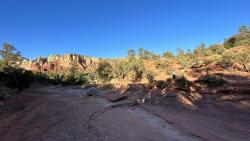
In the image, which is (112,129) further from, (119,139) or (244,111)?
(244,111)

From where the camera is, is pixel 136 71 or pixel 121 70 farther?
pixel 121 70

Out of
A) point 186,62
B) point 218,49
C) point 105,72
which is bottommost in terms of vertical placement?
point 105,72

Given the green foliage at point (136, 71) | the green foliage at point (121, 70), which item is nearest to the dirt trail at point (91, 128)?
the green foliage at point (136, 71)

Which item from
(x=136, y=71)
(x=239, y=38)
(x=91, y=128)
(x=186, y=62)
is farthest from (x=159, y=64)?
(x=91, y=128)

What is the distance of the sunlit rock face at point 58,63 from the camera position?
122 meters

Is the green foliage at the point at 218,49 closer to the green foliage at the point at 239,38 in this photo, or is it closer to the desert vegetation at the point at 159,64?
the desert vegetation at the point at 159,64

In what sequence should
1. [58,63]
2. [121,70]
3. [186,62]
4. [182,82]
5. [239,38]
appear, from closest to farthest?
[182,82] < [186,62] < [121,70] < [239,38] < [58,63]

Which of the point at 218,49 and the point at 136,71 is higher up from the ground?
the point at 218,49

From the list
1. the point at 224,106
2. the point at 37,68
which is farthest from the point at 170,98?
the point at 37,68

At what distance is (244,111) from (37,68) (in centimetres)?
11581

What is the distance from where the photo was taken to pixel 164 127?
10.7 meters

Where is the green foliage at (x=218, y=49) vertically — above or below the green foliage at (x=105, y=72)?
above

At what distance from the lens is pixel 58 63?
131000 millimetres

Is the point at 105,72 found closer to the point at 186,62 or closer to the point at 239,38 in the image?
the point at 186,62
